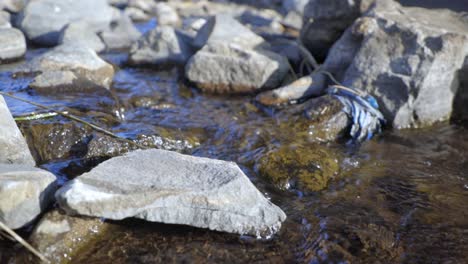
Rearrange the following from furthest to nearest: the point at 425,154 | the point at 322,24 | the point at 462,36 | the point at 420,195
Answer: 1. the point at 322,24
2. the point at 462,36
3. the point at 425,154
4. the point at 420,195

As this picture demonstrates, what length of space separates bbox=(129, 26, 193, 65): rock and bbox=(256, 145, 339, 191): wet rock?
161 inches

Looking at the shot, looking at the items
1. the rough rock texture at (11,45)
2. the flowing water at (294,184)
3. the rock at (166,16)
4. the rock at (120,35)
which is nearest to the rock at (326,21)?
the flowing water at (294,184)

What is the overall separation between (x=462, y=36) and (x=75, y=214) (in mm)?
5604

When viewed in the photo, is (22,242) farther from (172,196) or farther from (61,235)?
(172,196)

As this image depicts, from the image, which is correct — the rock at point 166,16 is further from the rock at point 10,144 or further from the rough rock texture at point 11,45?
the rock at point 10,144

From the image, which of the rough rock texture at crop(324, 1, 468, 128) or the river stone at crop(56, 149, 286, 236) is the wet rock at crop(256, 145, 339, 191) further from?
the rough rock texture at crop(324, 1, 468, 128)

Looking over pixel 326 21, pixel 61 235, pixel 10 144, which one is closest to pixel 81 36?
pixel 326 21

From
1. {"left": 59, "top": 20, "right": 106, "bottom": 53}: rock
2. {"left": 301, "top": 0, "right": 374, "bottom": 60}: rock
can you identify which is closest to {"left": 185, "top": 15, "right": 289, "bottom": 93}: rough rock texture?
{"left": 301, "top": 0, "right": 374, "bottom": 60}: rock

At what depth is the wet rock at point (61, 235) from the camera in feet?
11.5

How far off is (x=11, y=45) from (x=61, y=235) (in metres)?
5.92

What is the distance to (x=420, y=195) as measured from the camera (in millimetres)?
4781

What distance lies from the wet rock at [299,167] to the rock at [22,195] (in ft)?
7.25

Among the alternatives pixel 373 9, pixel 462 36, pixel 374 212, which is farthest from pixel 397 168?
pixel 373 9

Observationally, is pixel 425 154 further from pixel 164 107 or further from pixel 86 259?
pixel 86 259
